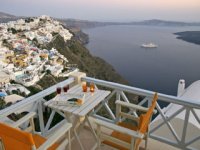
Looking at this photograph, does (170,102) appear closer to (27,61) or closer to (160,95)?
(160,95)

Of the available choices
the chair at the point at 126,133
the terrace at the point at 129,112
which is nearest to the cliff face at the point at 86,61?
the terrace at the point at 129,112

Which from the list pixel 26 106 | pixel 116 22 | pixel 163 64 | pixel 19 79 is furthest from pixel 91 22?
pixel 26 106

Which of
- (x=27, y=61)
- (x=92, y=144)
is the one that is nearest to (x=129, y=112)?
(x=92, y=144)

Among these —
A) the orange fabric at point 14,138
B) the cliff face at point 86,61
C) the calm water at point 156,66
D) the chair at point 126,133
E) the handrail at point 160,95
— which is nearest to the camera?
the orange fabric at point 14,138

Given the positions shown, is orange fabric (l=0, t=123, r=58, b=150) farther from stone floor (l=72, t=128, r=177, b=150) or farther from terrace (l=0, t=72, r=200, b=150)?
stone floor (l=72, t=128, r=177, b=150)

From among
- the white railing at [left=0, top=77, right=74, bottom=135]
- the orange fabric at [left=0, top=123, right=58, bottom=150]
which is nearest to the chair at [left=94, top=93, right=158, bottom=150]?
the orange fabric at [left=0, top=123, right=58, bottom=150]

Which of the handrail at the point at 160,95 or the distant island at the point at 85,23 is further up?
the handrail at the point at 160,95

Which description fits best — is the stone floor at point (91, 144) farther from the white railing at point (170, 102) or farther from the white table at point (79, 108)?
the white table at point (79, 108)
